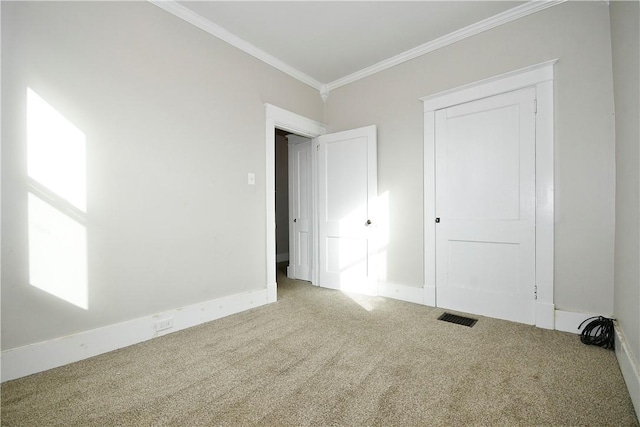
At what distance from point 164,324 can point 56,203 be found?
1.18 metres

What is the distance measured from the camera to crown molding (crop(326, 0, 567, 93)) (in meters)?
2.40

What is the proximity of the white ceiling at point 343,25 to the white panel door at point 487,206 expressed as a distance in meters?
0.75

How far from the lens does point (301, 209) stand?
4.25 metres

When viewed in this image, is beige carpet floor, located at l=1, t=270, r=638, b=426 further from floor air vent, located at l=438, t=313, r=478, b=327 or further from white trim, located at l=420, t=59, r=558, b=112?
white trim, located at l=420, t=59, r=558, b=112

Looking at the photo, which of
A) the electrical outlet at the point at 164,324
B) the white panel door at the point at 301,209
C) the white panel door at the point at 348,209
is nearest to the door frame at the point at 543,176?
the white panel door at the point at 348,209

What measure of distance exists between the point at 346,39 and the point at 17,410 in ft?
12.0

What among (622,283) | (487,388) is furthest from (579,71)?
(487,388)

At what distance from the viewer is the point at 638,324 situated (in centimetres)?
145

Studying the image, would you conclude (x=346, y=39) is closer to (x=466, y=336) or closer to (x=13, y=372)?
(x=466, y=336)

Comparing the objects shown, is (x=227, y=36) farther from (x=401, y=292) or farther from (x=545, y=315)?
(x=545, y=315)

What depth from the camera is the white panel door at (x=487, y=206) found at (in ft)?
8.16

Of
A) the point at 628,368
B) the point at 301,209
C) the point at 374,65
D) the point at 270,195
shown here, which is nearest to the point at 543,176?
the point at 628,368

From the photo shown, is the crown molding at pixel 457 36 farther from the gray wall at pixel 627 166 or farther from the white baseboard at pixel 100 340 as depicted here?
the white baseboard at pixel 100 340

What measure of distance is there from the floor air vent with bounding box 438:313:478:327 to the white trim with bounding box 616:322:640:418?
2.97 ft
